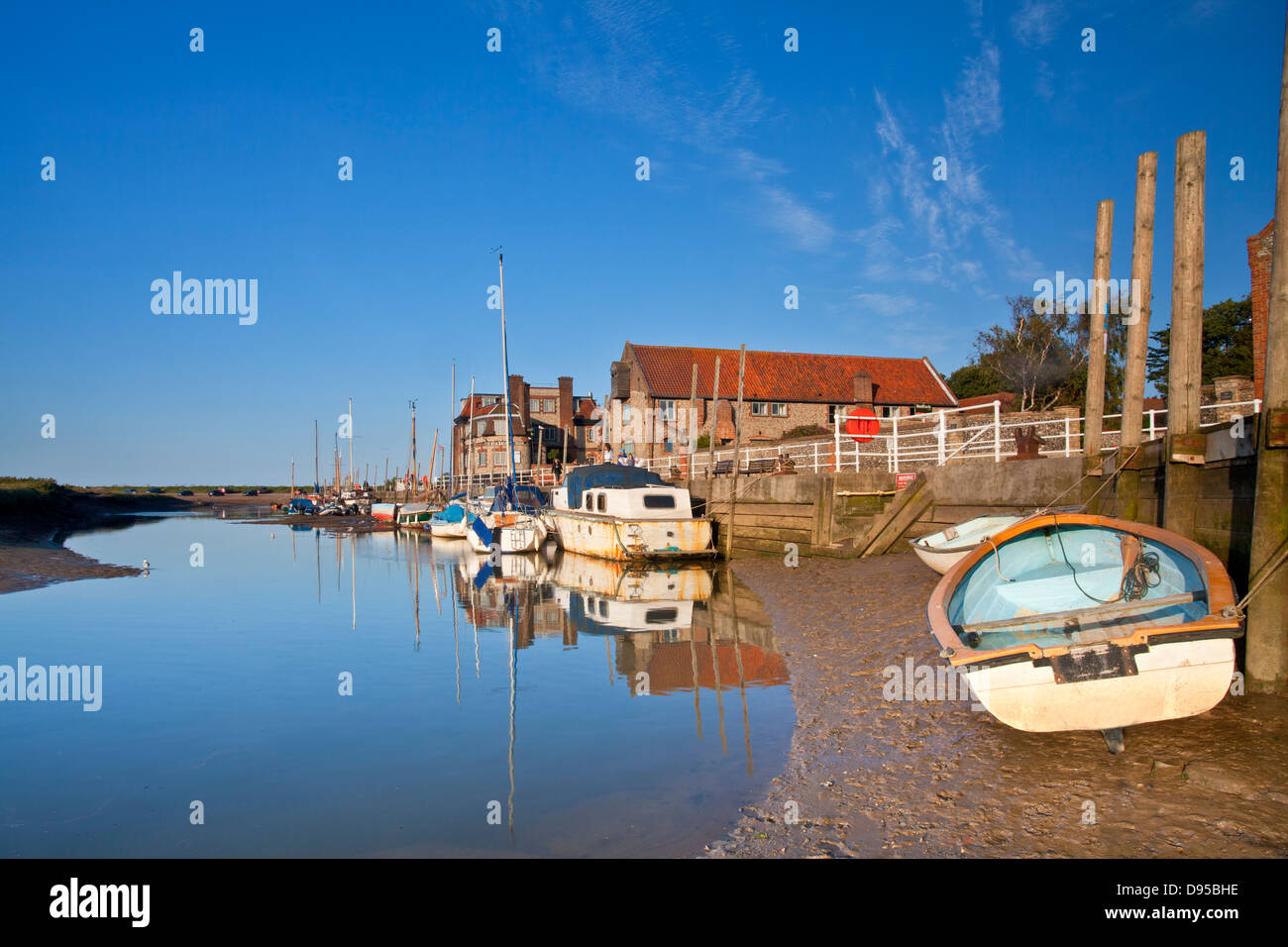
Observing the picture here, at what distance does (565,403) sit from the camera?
68.5 m

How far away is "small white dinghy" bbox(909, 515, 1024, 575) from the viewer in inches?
538

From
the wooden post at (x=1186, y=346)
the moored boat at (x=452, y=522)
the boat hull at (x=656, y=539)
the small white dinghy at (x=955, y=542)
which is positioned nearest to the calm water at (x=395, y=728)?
the small white dinghy at (x=955, y=542)

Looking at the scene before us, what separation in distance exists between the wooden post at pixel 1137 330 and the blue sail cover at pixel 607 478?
17.9m

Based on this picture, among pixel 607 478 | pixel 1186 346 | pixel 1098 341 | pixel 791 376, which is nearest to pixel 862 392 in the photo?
pixel 791 376

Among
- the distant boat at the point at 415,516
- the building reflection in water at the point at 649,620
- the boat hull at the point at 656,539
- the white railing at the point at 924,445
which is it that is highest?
the white railing at the point at 924,445

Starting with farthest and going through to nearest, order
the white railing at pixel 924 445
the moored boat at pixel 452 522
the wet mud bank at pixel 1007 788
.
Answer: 1. the moored boat at pixel 452 522
2. the white railing at pixel 924 445
3. the wet mud bank at pixel 1007 788

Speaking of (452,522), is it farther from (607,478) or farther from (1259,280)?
(1259,280)

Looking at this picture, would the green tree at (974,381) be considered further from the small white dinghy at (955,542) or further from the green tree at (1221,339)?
the small white dinghy at (955,542)

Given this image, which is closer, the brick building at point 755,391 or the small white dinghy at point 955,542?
the small white dinghy at point 955,542

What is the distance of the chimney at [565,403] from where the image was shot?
68062 millimetres

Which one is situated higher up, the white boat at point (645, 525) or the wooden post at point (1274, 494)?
the wooden post at point (1274, 494)

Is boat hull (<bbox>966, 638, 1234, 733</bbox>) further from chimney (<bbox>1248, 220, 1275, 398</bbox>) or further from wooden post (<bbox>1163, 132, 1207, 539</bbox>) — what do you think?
chimney (<bbox>1248, 220, 1275, 398</bbox>)

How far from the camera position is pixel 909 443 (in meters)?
31.2
